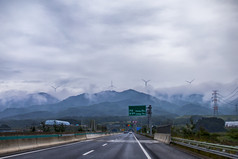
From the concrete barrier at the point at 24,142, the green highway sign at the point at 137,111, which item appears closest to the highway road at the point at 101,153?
the concrete barrier at the point at 24,142

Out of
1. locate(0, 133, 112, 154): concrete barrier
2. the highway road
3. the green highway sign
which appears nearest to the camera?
the highway road

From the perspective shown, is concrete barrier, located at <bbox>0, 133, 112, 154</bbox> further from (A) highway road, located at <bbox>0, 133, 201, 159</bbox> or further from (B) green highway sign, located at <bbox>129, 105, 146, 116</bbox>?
(B) green highway sign, located at <bbox>129, 105, 146, 116</bbox>

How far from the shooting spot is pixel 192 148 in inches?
847

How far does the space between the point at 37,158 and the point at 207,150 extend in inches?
414

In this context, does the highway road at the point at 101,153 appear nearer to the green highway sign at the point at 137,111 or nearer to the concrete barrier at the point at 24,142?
the concrete barrier at the point at 24,142

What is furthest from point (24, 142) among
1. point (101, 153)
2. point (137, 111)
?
point (137, 111)

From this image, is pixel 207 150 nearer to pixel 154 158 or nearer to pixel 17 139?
pixel 154 158

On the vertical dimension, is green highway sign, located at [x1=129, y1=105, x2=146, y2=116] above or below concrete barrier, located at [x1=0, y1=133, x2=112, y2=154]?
above

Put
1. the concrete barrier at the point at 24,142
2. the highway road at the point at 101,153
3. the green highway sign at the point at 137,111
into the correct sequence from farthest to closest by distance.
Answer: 1. the green highway sign at the point at 137,111
2. the concrete barrier at the point at 24,142
3. the highway road at the point at 101,153

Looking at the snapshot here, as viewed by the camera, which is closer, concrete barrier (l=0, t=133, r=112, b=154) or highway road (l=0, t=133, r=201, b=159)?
highway road (l=0, t=133, r=201, b=159)

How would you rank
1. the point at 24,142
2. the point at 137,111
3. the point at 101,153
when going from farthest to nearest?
the point at 137,111 < the point at 24,142 < the point at 101,153

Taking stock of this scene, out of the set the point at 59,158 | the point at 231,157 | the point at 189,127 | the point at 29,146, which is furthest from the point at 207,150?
the point at 189,127

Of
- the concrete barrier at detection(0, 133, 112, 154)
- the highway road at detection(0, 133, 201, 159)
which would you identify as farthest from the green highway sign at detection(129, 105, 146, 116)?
the highway road at detection(0, 133, 201, 159)

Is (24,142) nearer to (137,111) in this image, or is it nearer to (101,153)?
(101,153)
